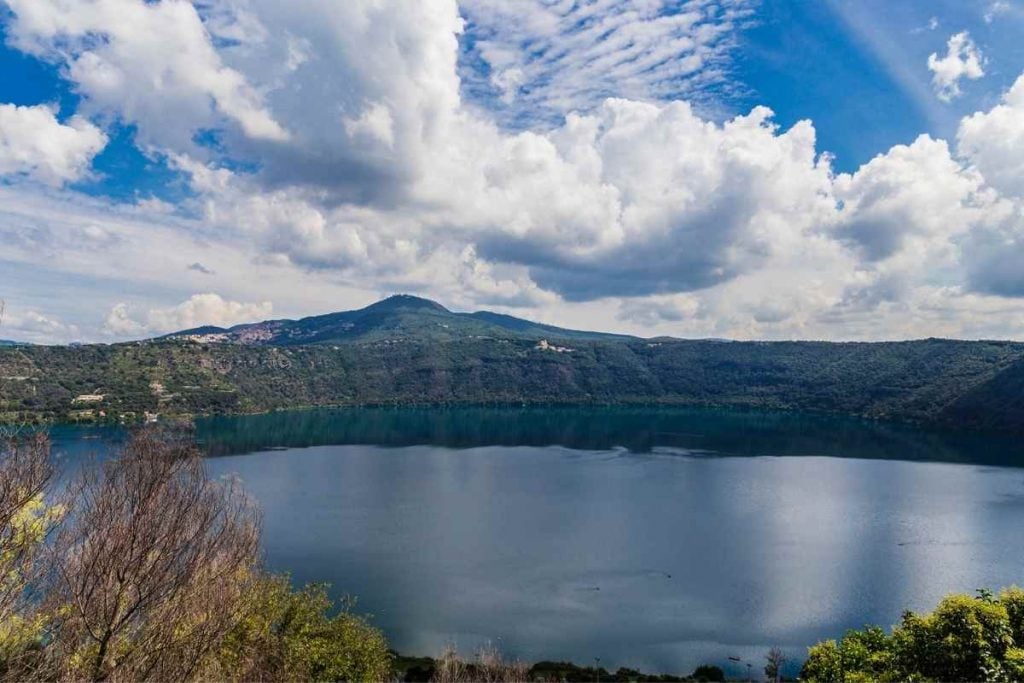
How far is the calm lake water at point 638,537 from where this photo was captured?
48812mm

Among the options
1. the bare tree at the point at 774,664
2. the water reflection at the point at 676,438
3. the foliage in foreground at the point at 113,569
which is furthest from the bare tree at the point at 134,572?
the water reflection at the point at 676,438

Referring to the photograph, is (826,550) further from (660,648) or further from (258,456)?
(258,456)

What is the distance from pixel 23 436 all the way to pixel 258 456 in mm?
126591

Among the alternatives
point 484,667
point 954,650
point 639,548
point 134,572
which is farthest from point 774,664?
point 134,572

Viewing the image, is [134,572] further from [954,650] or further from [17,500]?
[954,650]

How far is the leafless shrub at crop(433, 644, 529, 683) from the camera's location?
1302 inches

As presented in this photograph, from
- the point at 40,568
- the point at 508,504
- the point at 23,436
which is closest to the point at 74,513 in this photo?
the point at 40,568

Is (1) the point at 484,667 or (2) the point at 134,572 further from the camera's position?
(1) the point at 484,667

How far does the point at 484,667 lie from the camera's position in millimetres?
34906

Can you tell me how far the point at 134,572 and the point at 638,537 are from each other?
68.7 metres

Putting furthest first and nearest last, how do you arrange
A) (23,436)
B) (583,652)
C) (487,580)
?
(487,580), (583,652), (23,436)

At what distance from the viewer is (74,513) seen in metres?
15.5

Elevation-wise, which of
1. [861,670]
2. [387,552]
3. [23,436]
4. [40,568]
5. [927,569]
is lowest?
[387,552]

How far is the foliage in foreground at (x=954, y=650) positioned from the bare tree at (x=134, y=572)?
15655mm
